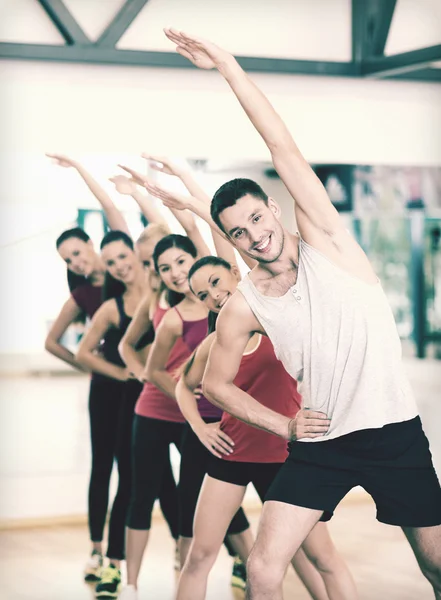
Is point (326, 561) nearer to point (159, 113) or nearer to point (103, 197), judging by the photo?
point (103, 197)

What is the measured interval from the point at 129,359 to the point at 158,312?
38 cm

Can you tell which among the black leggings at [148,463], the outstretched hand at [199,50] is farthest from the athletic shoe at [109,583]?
the outstretched hand at [199,50]

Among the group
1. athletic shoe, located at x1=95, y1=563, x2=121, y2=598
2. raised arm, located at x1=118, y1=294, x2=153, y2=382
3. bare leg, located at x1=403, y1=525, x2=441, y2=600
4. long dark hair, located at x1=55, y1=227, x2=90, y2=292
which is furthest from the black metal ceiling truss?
bare leg, located at x1=403, y1=525, x2=441, y2=600

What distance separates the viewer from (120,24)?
561 cm

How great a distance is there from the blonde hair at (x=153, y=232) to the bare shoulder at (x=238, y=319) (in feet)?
7.43

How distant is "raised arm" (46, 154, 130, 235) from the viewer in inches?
214

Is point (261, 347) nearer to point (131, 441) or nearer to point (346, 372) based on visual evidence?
point (346, 372)

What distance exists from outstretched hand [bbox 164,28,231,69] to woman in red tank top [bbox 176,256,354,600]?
2.66 ft

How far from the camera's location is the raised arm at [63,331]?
5340mm

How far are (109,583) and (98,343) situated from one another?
110 cm

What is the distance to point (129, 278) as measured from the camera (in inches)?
190

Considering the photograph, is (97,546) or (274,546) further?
(97,546)

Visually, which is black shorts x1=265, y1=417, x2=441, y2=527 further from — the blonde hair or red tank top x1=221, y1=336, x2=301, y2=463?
the blonde hair

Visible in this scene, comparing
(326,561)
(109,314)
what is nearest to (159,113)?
(109,314)
